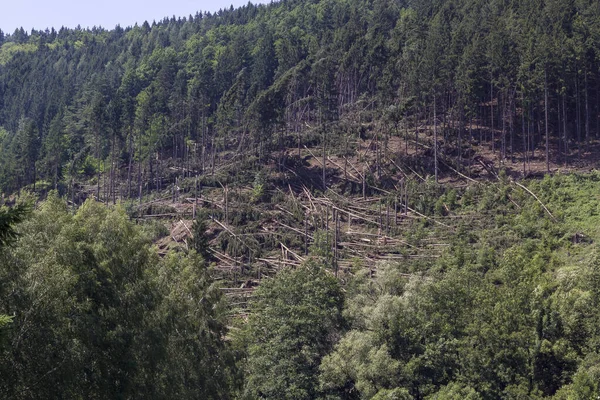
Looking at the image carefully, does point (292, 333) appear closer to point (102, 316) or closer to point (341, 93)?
point (102, 316)

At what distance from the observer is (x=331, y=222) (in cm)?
5738

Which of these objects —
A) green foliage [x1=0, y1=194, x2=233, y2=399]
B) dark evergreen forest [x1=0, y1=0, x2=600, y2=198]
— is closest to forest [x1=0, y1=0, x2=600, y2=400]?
green foliage [x1=0, y1=194, x2=233, y2=399]

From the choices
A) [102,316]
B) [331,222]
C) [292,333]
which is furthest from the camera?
[331,222]

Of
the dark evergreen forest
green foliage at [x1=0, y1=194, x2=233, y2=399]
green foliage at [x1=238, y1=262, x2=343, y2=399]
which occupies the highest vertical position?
the dark evergreen forest

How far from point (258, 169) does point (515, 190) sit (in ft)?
80.7

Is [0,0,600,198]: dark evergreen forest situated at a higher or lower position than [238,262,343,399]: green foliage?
higher

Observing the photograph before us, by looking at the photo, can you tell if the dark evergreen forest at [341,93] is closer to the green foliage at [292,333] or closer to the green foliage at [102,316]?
the green foliage at [292,333]

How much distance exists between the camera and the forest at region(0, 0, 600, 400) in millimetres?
27469

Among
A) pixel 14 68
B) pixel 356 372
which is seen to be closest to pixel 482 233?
pixel 356 372

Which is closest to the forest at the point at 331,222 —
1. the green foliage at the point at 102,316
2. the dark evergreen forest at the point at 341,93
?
the green foliage at the point at 102,316

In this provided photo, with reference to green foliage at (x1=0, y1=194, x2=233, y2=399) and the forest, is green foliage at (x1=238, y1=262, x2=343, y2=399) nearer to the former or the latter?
the forest

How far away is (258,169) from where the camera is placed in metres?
67.6

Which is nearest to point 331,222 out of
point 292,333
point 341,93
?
point 292,333

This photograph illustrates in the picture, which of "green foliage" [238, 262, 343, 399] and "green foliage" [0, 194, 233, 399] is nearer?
"green foliage" [0, 194, 233, 399]
